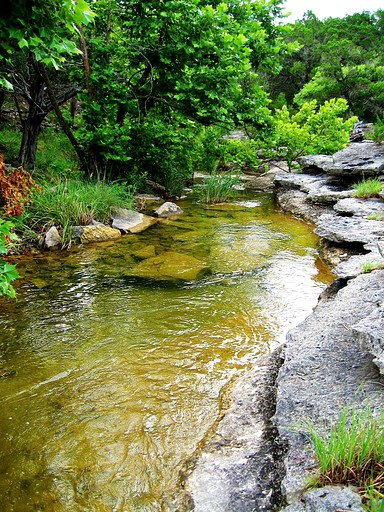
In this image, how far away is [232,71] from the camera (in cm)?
809

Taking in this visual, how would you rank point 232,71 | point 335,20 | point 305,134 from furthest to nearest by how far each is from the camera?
point 335,20, point 305,134, point 232,71

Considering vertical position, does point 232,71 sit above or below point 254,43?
below

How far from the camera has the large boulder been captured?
852 centimetres

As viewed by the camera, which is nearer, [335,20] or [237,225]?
[237,225]

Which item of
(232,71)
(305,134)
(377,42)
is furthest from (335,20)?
(232,71)

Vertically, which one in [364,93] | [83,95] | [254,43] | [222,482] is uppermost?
[364,93]

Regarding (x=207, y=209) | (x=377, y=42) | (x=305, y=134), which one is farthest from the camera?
(x=377, y=42)

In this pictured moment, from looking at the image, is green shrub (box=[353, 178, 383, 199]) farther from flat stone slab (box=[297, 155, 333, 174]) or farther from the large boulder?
the large boulder

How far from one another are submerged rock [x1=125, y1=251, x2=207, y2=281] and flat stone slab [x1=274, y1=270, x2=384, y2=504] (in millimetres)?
2753

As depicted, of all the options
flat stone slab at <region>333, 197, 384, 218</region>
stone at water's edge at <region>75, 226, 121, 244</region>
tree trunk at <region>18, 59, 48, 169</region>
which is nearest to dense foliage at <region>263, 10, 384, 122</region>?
tree trunk at <region>18, 59, 48, 169</region>

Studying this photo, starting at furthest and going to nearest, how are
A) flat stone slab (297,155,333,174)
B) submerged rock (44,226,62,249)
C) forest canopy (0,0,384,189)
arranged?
flat stone slab (297,155,333,174)
forest canopy (0,0,384,189)
submerged rock (44,226,62,249)

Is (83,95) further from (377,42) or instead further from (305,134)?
(377,42)

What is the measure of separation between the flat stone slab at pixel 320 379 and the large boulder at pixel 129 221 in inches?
223

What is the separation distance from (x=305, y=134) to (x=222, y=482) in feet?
43.8
